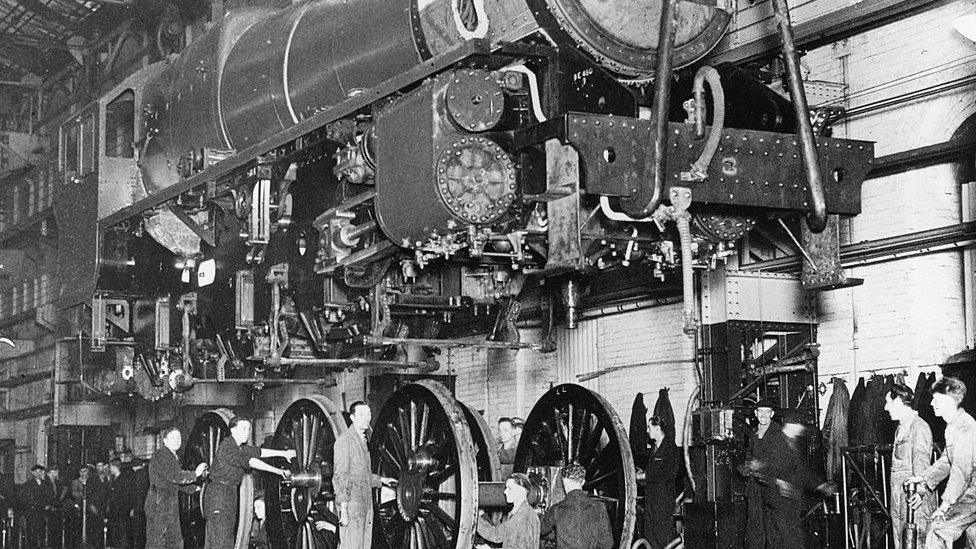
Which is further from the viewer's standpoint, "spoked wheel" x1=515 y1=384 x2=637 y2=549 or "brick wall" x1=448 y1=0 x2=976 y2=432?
"brick wall" x1=448 y1=0 x2=976 y2=432

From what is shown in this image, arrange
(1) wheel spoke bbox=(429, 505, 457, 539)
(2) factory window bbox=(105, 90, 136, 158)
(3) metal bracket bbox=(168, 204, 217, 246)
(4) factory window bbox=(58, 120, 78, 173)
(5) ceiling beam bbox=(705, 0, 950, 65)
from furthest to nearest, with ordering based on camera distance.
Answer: (4) factory window bbox=(58, 120, 78, 173)
(2) factory window bbox=(105, 90, 136, 158)
(3) metal bracket bbox=(168, 204, 217, 246)
(5) ceiling beam bbox=(705, 0, 950, 65)
(1) wheel spoke bbox=(429, 505, 457, 539)

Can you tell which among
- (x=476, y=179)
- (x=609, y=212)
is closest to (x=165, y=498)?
(x=476, y=179)

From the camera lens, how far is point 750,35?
38.4 feet

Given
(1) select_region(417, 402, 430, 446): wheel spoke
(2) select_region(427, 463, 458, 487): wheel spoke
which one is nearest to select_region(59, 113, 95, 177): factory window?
(1) select_region(417, 402, 430, 446): wheel spoke

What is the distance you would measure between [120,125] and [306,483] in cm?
460

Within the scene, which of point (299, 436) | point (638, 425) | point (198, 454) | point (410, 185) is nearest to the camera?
point (410, 185)

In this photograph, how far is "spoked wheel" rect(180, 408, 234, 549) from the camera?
13.8 meters

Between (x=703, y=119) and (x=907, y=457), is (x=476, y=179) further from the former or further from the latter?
(x=907, y=457)

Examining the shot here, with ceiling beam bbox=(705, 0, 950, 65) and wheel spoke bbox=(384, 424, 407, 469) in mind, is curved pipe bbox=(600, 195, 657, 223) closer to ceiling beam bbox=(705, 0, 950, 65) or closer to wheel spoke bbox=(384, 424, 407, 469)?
ceiling beam bbox=(705, 0, 950, 65)

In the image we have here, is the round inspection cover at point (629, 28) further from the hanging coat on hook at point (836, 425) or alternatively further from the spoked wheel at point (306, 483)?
the spoked wheel at point (306, 483)

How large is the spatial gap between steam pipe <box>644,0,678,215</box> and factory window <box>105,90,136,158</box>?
7.52 metres

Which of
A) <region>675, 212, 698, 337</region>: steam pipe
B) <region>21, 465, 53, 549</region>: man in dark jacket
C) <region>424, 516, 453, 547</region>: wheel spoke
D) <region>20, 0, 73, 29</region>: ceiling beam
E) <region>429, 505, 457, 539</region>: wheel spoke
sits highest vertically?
<region>20, 0, 73, 29</region>: ceiling beam

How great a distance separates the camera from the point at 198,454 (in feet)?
46.7

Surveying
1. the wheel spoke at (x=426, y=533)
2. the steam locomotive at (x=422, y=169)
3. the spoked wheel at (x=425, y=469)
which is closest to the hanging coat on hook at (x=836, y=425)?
the steam locomotive at (x=422, y=169)
